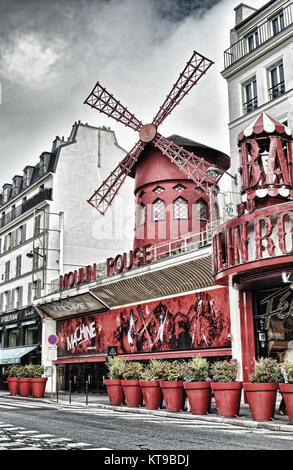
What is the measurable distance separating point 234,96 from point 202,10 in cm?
1482

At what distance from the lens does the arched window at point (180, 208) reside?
76.3ft

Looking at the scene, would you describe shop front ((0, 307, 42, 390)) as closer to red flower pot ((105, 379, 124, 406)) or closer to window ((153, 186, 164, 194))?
window ((153, 186, 164, 194))

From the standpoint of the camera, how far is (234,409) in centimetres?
1162

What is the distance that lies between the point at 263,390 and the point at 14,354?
2249 centimetres

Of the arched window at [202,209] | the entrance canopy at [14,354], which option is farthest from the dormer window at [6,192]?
the arched window at [202,209]

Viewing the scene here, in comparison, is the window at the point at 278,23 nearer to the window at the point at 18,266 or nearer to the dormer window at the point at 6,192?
the window at the point at 18,266

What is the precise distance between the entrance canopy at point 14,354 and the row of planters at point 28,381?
5988mm

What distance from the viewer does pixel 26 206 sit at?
3331 centimetres

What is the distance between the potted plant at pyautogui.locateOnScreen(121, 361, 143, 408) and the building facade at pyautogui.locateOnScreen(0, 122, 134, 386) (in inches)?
553

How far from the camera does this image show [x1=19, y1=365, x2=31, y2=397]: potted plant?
21703mm

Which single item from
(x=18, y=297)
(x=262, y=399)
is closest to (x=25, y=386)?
(x=18, y=297)

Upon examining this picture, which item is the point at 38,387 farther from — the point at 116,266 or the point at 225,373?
the point at 225,373

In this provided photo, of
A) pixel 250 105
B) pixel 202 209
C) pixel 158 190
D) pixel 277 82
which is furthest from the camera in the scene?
pixel 158 190
